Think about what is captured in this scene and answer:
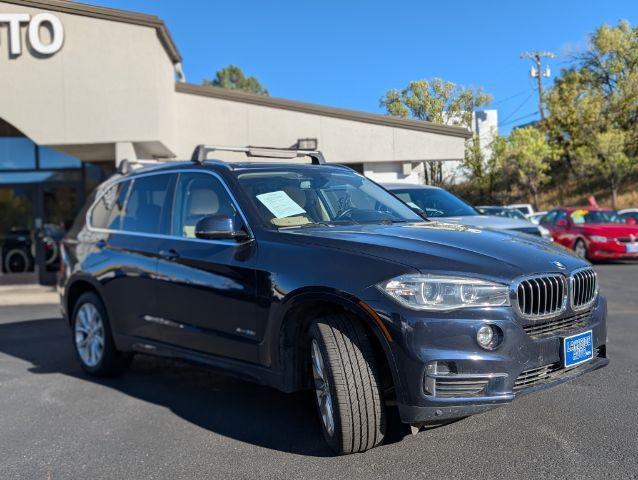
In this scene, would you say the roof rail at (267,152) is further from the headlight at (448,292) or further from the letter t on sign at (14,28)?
the letter t on sign at (14,28)

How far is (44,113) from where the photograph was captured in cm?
1196

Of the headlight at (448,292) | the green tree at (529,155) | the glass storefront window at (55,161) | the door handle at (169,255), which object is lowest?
the headlight at (448,292)

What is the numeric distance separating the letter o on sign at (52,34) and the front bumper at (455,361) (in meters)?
10.8

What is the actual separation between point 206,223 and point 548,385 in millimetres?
2287

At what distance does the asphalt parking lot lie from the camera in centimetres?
355

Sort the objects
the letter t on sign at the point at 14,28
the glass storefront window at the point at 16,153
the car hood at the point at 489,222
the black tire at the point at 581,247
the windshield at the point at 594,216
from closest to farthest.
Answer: the car hood at the point at 489,222 → the letter t on sign at the point at 14,28 → the glass storefront window at the point at 16,153 → the black tire at the point at 581,247 → the windshield at the point at 594,216

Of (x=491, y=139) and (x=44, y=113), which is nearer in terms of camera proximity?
(x=44, y=113)

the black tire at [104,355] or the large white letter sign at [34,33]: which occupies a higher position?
the large white letter sign at [34,33]

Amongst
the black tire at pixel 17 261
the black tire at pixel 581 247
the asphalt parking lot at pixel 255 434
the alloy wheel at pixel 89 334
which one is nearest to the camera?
the asphalt parking lot at pixel 255 434

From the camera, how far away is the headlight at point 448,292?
3.34 metres

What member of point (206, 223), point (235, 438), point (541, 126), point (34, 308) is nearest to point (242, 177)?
point (206, 223)

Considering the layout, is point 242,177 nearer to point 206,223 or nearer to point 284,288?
point 206,223

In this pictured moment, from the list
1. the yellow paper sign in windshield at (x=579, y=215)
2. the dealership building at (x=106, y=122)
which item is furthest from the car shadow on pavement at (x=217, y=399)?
the yellow paper sign in windshield at (x=579, y=215)

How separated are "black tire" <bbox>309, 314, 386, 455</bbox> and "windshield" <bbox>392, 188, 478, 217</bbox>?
17.4 feet
